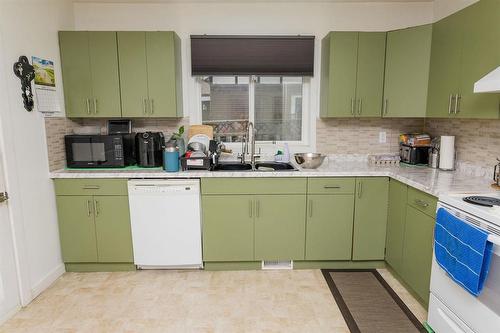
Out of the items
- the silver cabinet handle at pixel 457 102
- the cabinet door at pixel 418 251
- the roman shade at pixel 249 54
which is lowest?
the cabinet door at pixel 418 251

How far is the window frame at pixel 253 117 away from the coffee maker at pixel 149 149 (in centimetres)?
54

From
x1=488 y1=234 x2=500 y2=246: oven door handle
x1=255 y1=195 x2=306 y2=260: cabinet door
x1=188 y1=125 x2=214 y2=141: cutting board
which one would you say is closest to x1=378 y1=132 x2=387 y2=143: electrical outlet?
x1=255 y1=195 x2=306 y2=260: cabinet door

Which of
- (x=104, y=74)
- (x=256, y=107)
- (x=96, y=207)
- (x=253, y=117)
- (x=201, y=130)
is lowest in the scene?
A: (x=96, y=207)

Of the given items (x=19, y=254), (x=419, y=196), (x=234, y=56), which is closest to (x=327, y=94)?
(x=234, y=56)

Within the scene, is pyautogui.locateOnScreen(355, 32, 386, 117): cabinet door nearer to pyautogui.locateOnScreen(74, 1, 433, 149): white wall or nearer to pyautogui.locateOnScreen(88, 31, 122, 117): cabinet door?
pyautogui.locateOnScreen(74, 1, 433, 149): white wall

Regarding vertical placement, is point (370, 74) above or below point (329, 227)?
above

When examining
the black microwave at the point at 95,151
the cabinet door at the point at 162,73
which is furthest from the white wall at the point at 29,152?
the cabinet door at the point at 162,73

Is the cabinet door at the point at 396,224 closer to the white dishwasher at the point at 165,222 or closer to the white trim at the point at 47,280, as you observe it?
the white dishwasher at the point at 165,222

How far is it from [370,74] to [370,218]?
135cm

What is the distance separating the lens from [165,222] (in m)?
2.74

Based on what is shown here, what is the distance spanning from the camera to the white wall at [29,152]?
7.22 ft

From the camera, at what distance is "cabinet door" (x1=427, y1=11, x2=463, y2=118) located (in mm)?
2330

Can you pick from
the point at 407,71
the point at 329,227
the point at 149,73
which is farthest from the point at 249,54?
the point at 329,227

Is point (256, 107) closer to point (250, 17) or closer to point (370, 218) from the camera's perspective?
point (250, 17)
